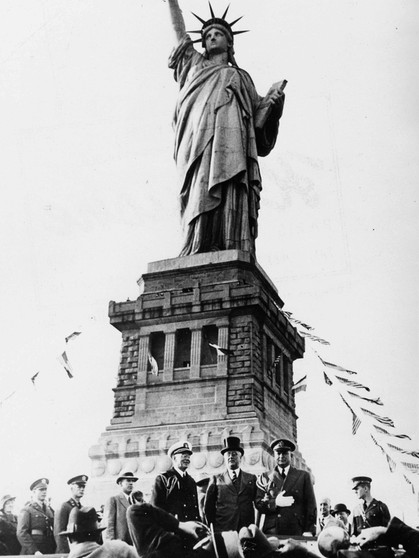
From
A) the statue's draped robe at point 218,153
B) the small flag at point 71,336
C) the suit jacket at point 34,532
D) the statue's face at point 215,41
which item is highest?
the statue's face at point 215,41

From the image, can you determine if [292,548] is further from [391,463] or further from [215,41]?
[215,41]

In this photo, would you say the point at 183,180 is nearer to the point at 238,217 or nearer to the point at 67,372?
the point at 238,217

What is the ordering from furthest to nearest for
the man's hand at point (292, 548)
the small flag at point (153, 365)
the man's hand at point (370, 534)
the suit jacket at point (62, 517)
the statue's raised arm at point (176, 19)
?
the statue's raised arm at point (176, 19) < the small flag at point (153, 365) < the suit jacket at point (62, 517) < the man's hand at point (370, 534) < the man's hand at point (292, 548)

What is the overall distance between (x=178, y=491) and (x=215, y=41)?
713 inches

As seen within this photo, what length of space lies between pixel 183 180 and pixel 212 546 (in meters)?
14.6

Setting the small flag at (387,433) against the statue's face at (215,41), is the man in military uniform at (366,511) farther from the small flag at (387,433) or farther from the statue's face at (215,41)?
the statue's face at (215,41)

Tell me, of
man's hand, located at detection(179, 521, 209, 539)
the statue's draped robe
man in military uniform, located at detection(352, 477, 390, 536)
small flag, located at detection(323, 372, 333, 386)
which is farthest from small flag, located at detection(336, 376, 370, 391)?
man's hand, located at detection(179, 521, 209, 539)

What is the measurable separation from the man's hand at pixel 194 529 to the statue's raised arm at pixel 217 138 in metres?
12.3

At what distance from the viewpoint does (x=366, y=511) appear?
14852mm

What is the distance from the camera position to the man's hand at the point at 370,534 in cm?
1409

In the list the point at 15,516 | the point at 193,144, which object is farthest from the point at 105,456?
the point at 193,144

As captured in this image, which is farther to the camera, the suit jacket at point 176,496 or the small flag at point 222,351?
the small flag at point 222,351

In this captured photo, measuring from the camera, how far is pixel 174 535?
1338cm

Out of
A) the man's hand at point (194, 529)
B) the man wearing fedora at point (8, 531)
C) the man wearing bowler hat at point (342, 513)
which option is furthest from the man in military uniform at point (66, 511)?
the man wearing bowler hat at point (342, 513)
